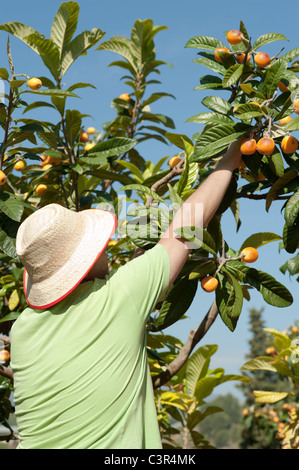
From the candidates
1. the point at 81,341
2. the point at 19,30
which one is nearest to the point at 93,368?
the point at 81,341

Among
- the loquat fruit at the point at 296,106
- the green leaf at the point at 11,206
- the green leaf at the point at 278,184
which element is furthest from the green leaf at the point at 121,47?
the loquat fruit at the point at 296,106

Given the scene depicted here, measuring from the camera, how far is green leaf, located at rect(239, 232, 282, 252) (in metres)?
2.29

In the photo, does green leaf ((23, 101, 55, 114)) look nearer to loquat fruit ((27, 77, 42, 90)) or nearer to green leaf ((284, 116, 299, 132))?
loquat fruit ((27, 77, 42, 90))

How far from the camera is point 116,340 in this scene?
43.0 inches

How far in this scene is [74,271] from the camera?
1140mm

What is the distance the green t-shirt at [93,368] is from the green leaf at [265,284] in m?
0.65

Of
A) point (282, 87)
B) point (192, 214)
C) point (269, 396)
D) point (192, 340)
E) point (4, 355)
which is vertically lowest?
point (269, 396)

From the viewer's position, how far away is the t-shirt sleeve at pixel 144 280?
111 centimetres

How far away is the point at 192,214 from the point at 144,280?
0.27m

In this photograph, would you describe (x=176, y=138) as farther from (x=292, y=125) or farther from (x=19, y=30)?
(x=19, y=30)

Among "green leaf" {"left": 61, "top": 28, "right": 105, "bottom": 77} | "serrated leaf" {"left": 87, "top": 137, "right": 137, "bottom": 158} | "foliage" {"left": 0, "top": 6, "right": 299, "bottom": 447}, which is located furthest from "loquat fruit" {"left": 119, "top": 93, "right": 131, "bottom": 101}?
"serrated leaf" {"left": 87, "top": 137, "right": 137, "bottom": 158}

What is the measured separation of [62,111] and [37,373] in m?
1.61
